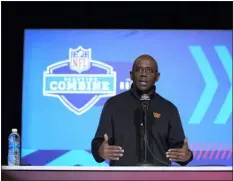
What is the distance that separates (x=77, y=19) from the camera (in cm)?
380

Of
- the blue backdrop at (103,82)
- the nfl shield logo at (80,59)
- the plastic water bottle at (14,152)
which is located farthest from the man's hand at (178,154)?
the nfl shield logo at (80,59)

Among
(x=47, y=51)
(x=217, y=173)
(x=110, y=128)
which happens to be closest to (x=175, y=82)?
(x=47, y=51)

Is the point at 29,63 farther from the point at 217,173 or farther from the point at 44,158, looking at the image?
the point at 217,173

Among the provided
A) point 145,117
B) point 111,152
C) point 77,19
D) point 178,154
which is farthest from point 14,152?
point 77,19

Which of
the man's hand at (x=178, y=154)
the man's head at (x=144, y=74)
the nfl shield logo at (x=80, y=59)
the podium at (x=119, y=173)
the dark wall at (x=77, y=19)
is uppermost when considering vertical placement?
the dark wall at (x=77, y=19)

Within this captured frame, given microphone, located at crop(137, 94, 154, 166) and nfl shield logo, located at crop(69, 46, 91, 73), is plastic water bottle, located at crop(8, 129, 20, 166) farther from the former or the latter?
nfl shield logo, located at crop(69, 46, 91, 73)

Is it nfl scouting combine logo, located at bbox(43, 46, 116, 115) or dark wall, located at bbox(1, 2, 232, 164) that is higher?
dark wall, located at bbox(1, 2, 232, 164)

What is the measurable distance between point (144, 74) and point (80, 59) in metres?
1.61

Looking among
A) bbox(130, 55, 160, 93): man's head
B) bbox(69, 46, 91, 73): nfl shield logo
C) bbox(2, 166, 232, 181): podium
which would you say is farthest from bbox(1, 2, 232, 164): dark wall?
bbox(2, 166, 232, 181): podium

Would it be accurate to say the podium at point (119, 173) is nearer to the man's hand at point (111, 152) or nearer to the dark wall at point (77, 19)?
the man's hand at point (111, 152)

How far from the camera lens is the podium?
5.30ft

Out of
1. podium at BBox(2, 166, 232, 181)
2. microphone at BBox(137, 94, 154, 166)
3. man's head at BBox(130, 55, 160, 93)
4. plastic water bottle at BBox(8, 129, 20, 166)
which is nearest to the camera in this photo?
podium at BBox(2, 166, 232, 181)

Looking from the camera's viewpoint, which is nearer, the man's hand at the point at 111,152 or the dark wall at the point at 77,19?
the man's hand at the point at 111,152

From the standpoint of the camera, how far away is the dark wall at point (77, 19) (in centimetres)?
379
